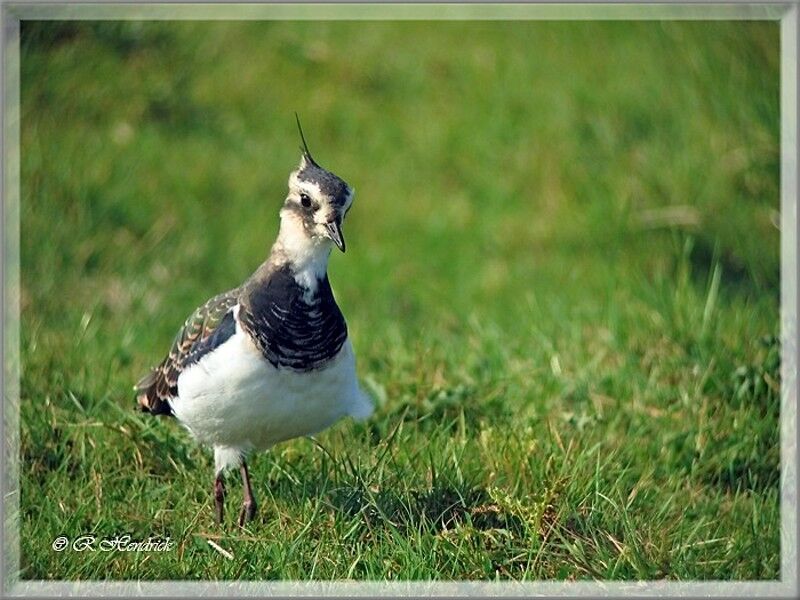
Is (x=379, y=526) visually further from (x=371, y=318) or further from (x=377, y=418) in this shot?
(x=371, y=318)

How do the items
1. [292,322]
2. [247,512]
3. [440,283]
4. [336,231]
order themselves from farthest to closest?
[440,283], [247,512], [292,322], [336,231]

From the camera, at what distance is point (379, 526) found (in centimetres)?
448

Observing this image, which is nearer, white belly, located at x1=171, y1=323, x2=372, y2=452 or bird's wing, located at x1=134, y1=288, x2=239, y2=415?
white belly, located at x1=171, y1=323, x2=372, y2=452

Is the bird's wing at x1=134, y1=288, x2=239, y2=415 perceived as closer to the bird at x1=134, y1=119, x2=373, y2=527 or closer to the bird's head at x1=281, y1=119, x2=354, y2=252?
the bird at x1=134, y1=119, x2=373, y2=527

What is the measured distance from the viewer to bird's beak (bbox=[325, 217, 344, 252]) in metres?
4.18

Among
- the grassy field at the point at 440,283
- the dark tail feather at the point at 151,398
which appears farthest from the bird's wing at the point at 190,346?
the grassy field at the point at 440,283

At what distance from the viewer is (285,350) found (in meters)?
4.30

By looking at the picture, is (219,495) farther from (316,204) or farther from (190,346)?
(316,204)

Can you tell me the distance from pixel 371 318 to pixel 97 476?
2474 mm

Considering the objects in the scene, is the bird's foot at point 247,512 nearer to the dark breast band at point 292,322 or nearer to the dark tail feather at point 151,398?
the dark tail feather at point 151,398

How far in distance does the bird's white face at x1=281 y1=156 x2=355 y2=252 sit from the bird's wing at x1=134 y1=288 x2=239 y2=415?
38 centimetres

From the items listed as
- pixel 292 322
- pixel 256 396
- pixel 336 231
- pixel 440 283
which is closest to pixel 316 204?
pixel 336 231

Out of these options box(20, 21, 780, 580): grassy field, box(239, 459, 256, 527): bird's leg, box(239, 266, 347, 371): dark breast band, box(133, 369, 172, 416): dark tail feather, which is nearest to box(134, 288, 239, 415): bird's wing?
box(133, 369, 172, 416): dark tail feather

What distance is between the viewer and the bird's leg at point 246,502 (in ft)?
15.1
